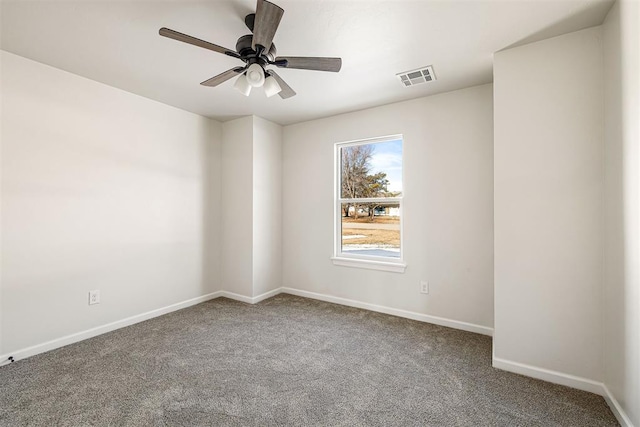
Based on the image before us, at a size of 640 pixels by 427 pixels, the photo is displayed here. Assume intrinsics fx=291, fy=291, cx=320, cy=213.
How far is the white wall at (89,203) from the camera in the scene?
241cm

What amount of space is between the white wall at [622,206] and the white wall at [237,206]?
135 inches

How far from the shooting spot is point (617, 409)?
68.3 inches

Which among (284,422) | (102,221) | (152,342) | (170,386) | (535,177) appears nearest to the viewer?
(284,422)

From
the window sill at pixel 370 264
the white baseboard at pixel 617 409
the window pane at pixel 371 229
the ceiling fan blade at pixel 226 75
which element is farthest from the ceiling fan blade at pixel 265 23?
the white baseboard at pixel 617 409

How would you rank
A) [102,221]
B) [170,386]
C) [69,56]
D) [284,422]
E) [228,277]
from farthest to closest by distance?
[228,277] < [102,221] < [69,56] < [170,386] < [284,422]

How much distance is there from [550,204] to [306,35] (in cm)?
216

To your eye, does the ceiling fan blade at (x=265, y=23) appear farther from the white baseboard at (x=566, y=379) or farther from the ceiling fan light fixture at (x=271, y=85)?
the white baseboard at (x=566, y=379)

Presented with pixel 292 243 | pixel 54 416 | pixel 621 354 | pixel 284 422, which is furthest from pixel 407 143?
pixel 54 416

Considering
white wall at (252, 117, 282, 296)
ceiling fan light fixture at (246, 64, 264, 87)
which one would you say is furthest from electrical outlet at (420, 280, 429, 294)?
ceiling fan light fixture at (246, 64, 264, 87)

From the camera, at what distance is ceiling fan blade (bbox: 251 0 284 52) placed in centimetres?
148

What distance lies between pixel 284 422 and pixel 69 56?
3201mm

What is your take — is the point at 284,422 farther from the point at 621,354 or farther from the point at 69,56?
the point at 69,56

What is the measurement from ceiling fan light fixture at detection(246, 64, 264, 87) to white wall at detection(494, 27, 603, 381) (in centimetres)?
186

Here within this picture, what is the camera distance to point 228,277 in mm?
4121
